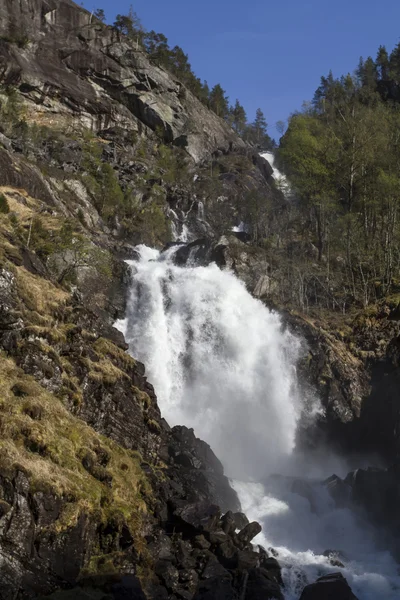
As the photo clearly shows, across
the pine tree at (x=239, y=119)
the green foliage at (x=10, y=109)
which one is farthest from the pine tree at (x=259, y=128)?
the green foliage at (x=10, y=109)

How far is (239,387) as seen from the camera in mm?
31703

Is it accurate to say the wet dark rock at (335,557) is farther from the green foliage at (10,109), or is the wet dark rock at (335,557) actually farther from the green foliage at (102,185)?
the green foliage at (10,109)

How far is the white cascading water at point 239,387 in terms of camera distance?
22.1 metres

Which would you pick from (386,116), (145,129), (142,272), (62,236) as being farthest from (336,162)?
(145,129)

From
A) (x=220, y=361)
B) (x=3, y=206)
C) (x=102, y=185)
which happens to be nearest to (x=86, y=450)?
(x=220, y=361)

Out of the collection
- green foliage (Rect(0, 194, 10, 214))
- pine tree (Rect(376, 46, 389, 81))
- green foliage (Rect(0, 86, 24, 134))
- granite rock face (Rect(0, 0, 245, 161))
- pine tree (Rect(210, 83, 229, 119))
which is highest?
pine tree (Rect(376, 46, 389, 81))

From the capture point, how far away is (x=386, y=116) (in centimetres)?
4488

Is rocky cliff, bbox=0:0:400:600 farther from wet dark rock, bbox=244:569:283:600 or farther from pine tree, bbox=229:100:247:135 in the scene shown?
pine tree, bbox=229:100:247:135

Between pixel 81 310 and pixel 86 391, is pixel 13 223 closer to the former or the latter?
pixel 81 310

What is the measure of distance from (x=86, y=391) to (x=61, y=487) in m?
6.25

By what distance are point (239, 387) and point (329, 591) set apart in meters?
16.7

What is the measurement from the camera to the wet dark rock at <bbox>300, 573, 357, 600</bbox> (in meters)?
15.2

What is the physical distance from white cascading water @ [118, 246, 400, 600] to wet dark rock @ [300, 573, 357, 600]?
377 centimetres

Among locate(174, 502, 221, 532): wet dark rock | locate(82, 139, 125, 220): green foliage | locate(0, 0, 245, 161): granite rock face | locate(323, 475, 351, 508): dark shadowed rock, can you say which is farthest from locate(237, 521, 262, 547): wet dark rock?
locate(0, 0, 245, 161): granite rock face
